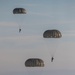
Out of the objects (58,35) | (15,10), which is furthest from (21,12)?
(58,35)

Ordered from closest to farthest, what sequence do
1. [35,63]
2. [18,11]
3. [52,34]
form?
[52,34], [35,63], [18,11]

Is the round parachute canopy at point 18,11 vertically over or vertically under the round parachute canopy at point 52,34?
over

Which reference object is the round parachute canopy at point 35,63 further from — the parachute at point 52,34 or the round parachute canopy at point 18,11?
the round parachute canopy at point 18,11

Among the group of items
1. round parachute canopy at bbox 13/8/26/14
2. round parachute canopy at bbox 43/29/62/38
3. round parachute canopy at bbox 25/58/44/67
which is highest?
round parachute canopy at bbox 13/8/26/14

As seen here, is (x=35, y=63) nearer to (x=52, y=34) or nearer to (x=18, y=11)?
(x=52, y=34)

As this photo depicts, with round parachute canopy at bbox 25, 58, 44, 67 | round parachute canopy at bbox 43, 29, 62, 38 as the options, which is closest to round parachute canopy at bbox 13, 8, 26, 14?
round parachute canopy at bbox 43, 29, 62, 38

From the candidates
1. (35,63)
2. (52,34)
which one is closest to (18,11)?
(52,34)

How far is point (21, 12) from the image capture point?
104688 mm

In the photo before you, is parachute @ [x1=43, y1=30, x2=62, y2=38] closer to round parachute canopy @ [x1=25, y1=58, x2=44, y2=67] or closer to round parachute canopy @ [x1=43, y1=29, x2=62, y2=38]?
round parachute canopy @ [x1=43, y1=29, x2=62, y2=38]

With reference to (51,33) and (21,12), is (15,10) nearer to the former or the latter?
(21,12)

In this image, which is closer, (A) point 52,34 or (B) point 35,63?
(A) point 52,34

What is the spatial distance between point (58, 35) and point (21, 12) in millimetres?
8421

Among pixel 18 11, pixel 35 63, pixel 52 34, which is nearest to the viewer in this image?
pixel 52 34

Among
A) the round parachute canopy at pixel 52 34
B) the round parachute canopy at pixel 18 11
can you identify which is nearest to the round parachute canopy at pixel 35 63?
the round parachute canopy at pixel 52 34
